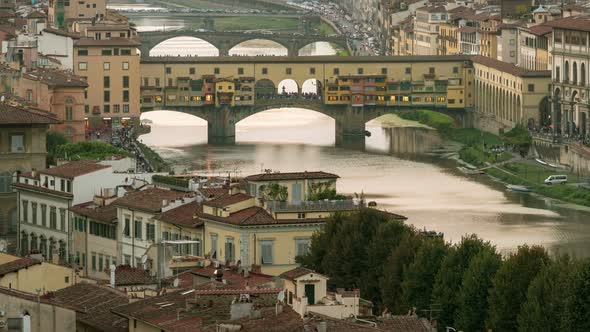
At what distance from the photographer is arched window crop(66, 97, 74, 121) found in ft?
171

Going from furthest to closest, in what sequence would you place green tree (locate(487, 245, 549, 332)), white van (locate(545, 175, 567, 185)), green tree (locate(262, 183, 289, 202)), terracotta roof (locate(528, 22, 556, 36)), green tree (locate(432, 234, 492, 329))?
1. terracotta roof (locate(528, 22, 556, 36))
2. white van (locate(545, 175, 567, 185))
3. green tree (locate(262, 183, 289, 202))
4. green tree (locate(432, 234, 492, 329))
5. green tree (locate(487, 245, 549, 332))

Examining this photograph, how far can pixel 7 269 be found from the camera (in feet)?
81.7

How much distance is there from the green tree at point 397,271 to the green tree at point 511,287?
1432mm

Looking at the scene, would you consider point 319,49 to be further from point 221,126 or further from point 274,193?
point 274,193

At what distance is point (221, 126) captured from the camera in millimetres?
79000

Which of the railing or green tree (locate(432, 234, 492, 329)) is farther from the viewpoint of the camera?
the railing

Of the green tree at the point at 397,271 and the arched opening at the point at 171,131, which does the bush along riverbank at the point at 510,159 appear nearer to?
the arched opening at the point at 171,131

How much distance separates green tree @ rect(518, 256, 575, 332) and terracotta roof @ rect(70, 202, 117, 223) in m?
7.46

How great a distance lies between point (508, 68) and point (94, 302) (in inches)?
2205

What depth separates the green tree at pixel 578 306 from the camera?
86.7 feet

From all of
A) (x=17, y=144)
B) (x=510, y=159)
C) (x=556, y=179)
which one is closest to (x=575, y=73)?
(x=510, y=159)

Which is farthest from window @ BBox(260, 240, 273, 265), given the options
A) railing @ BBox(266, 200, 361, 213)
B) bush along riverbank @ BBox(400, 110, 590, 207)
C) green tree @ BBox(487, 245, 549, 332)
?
bush along riverbank @ BBox(400, 110, 590, 207)

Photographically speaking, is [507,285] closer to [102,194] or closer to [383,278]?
[383,278]

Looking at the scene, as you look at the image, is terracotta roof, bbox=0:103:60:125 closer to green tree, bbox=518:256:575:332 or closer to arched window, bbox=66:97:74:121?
green tree, bbox=518:256:575:332
